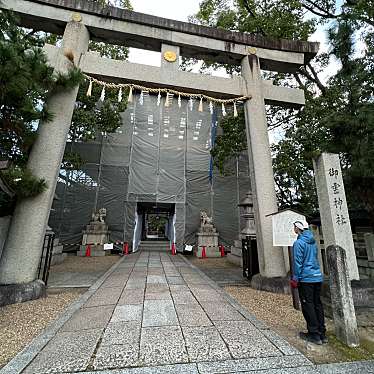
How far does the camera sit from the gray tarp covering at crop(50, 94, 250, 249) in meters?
12.4

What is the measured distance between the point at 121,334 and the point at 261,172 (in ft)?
14.7

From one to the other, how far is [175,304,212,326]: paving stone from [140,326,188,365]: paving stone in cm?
24

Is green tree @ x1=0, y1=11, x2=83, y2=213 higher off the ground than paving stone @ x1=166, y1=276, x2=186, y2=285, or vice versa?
green tree @ x1=0, y1=11, x2=83, y2=213

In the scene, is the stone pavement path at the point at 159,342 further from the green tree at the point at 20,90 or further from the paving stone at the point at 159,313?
the green tree at the point at 20,90

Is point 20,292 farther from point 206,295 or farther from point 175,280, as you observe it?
point 206,295

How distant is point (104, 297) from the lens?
416 cm

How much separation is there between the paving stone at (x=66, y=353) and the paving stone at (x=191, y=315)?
1.12 metres

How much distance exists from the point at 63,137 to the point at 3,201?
172cm

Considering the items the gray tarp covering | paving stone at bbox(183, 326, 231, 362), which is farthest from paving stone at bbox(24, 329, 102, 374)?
the gray tarp covering

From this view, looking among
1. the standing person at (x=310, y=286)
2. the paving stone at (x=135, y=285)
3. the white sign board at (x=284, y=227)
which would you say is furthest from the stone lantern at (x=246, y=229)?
the standing person at (x=310, y=286)

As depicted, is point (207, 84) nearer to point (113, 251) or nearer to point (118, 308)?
point (118, 308)

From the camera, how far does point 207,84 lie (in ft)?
19.1

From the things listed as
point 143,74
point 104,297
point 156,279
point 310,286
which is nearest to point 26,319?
point 104,297

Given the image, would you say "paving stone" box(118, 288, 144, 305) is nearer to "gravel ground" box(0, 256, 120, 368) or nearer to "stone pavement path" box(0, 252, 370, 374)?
"stone pavement path" box(0, 252, 370, 374)
